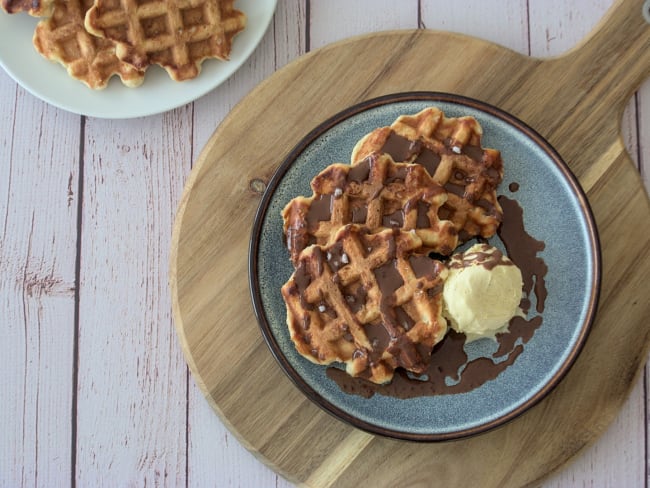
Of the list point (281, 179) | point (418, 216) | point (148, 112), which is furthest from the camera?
point (148, 112)

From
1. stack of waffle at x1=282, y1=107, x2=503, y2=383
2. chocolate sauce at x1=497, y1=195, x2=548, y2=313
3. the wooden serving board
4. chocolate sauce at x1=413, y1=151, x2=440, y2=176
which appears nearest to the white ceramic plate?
the wooden serving board

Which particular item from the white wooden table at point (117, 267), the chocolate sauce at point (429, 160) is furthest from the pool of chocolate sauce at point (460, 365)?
the white wooden table at point (117, 267)

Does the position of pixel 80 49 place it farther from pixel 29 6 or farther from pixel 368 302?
pixel 368 302

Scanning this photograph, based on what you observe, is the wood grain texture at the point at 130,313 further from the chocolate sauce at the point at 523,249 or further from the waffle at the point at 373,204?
the chocolate sauce at the point at 523,249

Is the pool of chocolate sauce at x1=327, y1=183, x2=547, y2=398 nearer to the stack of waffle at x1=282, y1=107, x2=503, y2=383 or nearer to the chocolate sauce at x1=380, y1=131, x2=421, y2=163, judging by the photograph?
the stack of waffle at x1=282, y1=107, x2=503, y2=383

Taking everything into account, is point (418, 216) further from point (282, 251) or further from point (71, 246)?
point (71, 246)

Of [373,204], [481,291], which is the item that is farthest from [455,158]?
[481,291]

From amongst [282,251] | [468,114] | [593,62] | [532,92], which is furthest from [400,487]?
[593,62]
